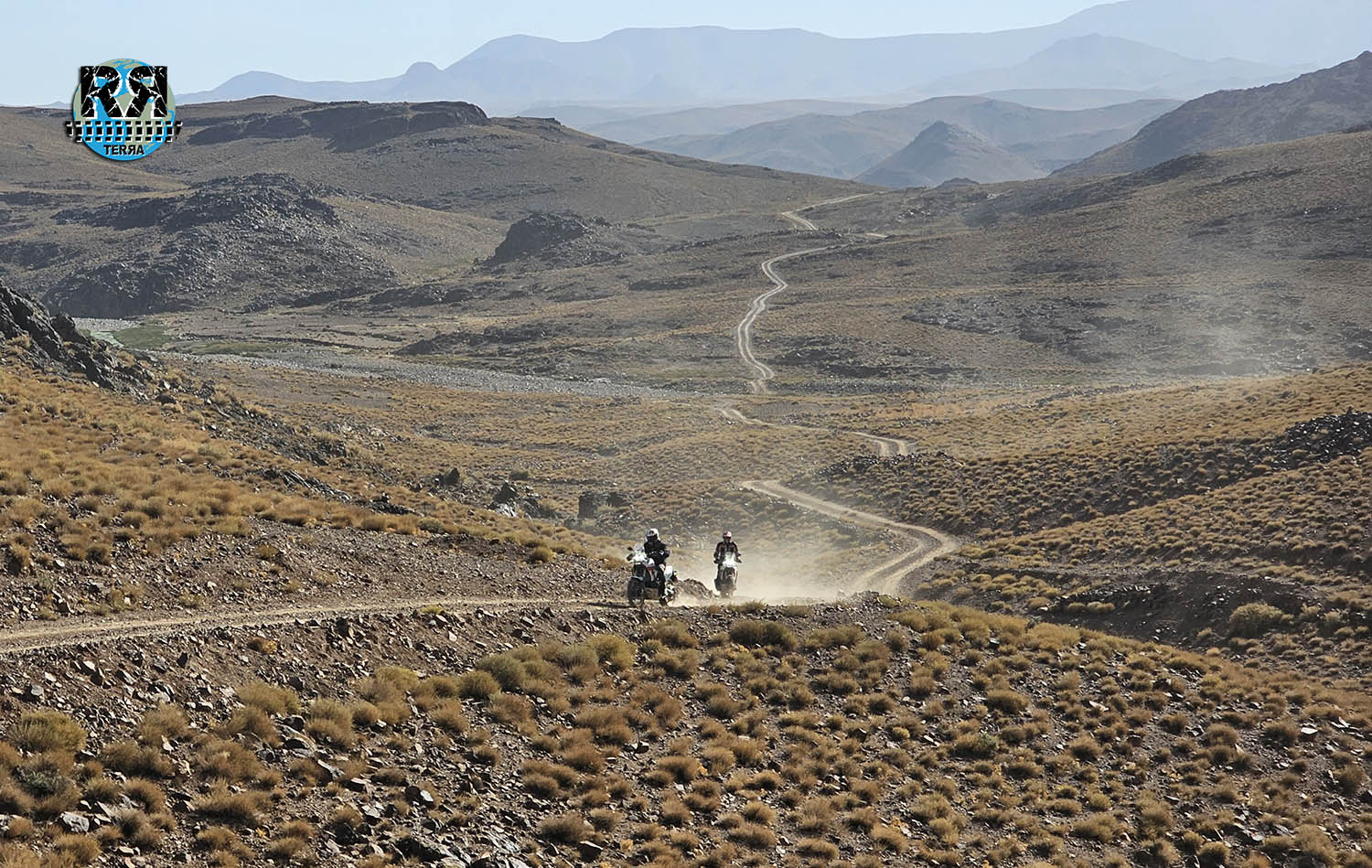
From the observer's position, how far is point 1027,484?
4219cm

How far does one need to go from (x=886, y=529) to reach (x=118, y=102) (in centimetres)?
6182

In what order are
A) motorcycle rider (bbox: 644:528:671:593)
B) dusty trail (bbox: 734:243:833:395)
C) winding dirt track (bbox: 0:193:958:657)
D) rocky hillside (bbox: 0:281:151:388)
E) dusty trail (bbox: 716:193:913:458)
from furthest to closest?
dusty trail (bbox: 734:243:833:395) → dusty trail (bbox: 716:193:913:458) → rocky hillside (bbox: 0:281:151:388) → motorcycle rider (bbox: 644:528:671:593) → winding dirt track (bbox: 0:193:958:657)

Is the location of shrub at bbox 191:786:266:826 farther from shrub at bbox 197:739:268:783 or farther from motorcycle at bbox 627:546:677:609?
motorcycle at bbox 627:546:677:609

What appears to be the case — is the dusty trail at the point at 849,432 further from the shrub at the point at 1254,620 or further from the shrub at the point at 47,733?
the shrub at the point at 47,733

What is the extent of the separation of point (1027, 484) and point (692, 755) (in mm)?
30968

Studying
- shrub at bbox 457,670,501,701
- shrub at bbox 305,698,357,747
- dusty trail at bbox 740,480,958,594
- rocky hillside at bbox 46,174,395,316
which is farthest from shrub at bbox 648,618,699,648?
rocky hillside at bbox 46,174,395,316

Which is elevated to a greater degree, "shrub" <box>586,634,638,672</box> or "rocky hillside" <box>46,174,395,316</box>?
"rocky hillside" <box>46,174,395,316</box>

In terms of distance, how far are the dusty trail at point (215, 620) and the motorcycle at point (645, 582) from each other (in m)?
1.22

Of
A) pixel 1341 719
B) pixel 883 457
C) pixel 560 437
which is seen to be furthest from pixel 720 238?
pixel 1341 719

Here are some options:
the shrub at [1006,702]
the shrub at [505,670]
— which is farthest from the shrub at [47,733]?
the shrub at [1006,702]

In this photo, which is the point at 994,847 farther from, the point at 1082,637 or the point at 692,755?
the point at 1082,637

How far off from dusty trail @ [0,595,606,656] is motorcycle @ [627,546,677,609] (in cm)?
122

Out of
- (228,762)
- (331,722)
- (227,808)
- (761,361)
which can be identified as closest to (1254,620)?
(331,722)

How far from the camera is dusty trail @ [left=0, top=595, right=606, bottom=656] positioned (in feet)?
41.6
